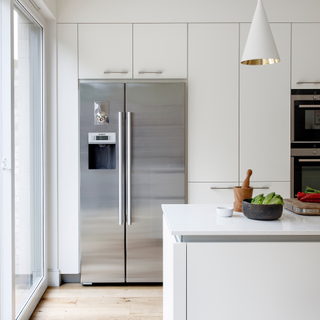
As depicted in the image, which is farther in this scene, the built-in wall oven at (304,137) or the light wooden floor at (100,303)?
the built-in wall oven at (304,137)

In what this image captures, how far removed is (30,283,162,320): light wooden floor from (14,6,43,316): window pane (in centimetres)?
21

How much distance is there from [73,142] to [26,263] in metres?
1.10

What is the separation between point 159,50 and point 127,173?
115cm

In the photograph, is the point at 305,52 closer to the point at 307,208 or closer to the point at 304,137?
the point at 304,137

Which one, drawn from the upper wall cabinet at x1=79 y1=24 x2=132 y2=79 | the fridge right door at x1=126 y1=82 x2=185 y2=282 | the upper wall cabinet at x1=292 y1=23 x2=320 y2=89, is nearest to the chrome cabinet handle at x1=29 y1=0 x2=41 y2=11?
the upper wall cabinet at x1=79 y1=24 x2=132 y2=79

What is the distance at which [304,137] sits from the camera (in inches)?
121

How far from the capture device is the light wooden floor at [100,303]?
250cm

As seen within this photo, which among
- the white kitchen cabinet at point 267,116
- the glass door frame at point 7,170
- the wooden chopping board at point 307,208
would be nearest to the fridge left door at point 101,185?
the glass door frame at point 7,170

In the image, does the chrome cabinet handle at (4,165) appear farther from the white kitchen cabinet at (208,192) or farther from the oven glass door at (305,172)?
the oven glass door at (305,172)

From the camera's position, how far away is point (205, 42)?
9.86 ft

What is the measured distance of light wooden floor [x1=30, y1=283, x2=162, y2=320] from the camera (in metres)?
2.50

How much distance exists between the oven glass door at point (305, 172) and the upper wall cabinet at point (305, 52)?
687 millimetres

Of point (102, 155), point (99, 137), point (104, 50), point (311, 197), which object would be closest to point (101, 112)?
point (99, 137)

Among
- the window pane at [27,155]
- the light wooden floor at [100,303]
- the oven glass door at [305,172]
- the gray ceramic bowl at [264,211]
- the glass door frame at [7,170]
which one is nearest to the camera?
the gray ceramic bowl at [264,211]
